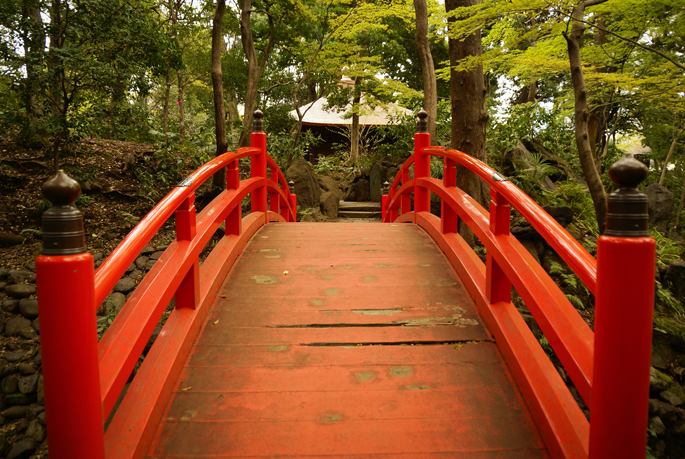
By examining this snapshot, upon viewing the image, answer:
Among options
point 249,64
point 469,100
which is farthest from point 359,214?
point 469,100

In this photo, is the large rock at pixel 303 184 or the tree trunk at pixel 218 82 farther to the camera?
the large rock at pixel 303 184

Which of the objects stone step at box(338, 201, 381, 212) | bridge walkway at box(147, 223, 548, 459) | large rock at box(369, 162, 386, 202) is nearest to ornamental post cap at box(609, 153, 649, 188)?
bridge walkway at box(147, 223, 548, 459)

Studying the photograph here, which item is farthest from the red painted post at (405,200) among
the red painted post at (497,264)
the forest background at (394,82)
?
the red painted post at (497,264)

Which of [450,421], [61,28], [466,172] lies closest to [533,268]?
[450,421]

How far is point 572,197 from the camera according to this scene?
8664 mm

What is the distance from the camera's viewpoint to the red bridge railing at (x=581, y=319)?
130cm

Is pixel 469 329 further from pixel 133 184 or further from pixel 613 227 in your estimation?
pixel 133 184

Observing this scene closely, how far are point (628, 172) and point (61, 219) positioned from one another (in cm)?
174

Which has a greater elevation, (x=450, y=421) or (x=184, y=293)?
(x=184, y=293)

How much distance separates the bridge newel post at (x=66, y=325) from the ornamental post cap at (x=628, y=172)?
1659mm

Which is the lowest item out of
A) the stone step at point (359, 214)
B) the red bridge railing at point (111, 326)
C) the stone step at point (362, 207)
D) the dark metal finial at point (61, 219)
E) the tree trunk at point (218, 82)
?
the stone step at point (359, 214)

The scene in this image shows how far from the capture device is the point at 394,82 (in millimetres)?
11289

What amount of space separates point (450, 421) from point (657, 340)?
5.69 m

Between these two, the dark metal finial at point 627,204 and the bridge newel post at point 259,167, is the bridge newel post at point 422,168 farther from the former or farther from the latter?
the dark metal finial at point 627,204
